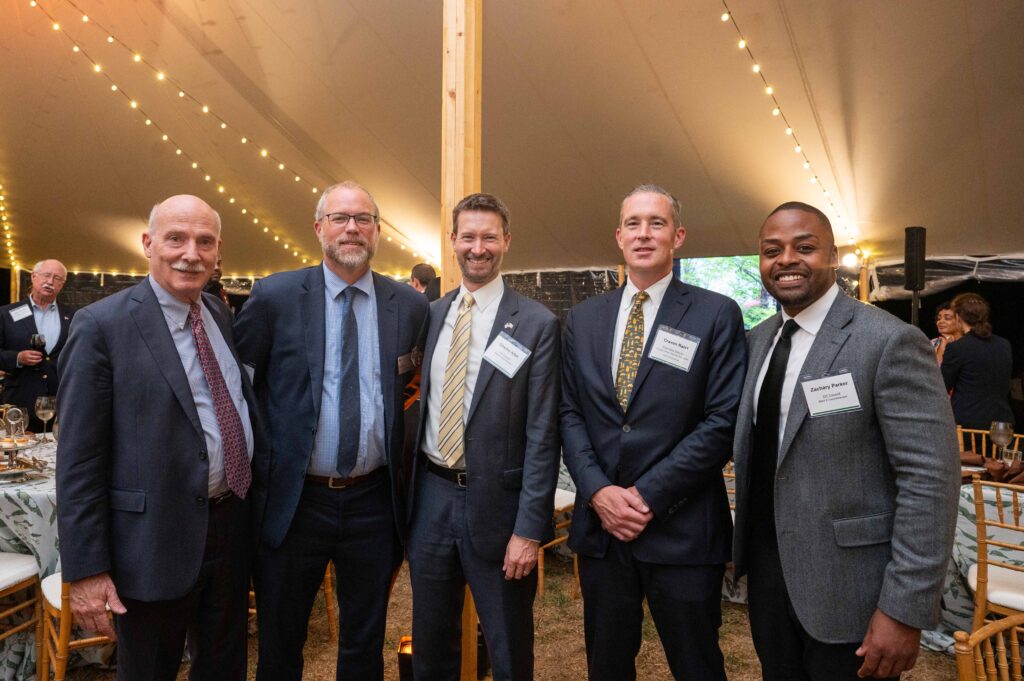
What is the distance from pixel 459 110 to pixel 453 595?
1.87 m

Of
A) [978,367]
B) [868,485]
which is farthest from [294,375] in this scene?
[978,367]

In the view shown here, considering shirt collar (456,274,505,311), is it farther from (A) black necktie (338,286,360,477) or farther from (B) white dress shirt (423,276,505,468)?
(A) black necktie (338,286,360,477)

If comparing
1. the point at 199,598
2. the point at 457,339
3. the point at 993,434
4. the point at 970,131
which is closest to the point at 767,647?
the point at 457,339

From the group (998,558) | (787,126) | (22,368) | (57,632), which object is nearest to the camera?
(57,632)

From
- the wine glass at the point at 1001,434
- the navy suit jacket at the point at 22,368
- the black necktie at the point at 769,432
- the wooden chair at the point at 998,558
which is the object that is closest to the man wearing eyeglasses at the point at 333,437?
the black necktie at the point at 769,432

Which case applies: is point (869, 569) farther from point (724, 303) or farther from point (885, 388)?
point (724, 303)

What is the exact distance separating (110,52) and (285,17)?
2.01 metres

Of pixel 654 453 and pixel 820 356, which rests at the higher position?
pixel 820 356

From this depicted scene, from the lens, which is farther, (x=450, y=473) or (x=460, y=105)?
(x=460, y=105)

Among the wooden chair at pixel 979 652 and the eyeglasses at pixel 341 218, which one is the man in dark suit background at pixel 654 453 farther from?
the eyeglasses at pixel 341 218

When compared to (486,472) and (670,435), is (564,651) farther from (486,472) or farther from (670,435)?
(670,435)

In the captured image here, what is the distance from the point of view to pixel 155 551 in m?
1.56

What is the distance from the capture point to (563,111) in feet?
19.6

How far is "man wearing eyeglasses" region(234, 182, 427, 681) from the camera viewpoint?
1824 mm
